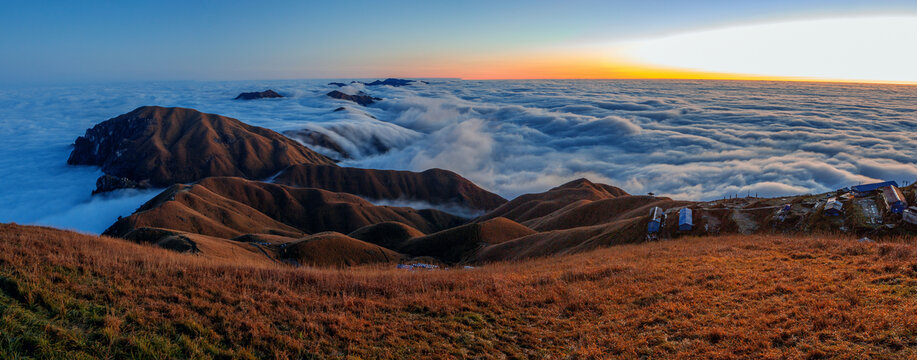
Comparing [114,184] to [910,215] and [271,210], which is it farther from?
[910,215]

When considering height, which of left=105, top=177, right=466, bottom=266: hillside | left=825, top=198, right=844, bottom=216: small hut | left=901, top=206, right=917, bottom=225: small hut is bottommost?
left=105, top=177, right=466, bottom=266: hillside

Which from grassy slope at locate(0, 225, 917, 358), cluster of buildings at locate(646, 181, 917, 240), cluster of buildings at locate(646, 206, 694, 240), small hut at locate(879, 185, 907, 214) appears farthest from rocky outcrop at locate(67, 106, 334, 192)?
small hut at locate(879, 185, 907, 214)

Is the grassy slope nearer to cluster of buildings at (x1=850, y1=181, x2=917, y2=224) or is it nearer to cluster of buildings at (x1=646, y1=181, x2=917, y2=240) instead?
cluster of buildings at (x1=850, y1=181, x2=917, y2=224)

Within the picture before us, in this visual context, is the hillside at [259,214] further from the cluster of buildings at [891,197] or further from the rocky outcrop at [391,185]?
the cluster of buildings at [891,197]

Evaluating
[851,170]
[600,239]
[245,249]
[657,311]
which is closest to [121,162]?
[245,249]

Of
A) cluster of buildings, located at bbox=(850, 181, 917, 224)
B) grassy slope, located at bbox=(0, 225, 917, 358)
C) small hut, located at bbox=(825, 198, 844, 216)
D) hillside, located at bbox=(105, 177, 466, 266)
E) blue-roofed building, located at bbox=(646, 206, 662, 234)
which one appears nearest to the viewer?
grassy slope, located at bbox=(0, 225, 917, 358)

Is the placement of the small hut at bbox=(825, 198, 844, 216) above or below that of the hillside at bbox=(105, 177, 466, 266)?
above

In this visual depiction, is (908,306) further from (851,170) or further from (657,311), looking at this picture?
(851,170)

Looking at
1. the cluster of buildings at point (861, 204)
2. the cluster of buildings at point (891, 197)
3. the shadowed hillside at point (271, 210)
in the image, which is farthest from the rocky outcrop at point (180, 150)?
the cluster of buildings at point (891, 197)
